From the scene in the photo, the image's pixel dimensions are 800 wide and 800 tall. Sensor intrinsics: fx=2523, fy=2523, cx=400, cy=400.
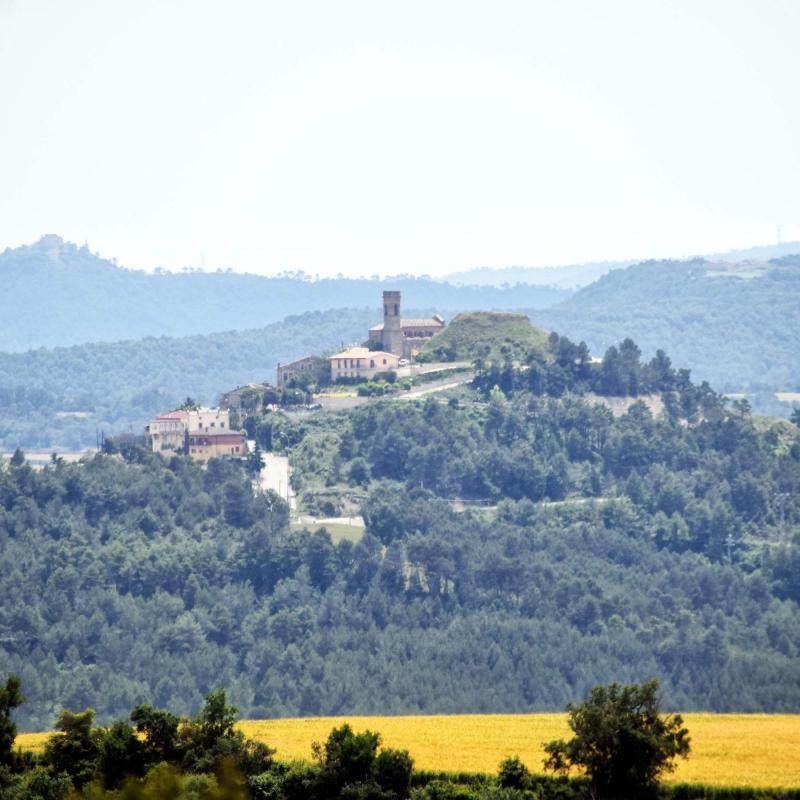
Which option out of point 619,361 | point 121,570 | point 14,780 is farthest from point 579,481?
point 14,780

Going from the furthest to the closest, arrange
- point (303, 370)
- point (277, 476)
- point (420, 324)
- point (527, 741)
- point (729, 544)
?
point (420, 324)
point (303, 370)
point (277, 476)
point (729, 544)
point (527, 741)

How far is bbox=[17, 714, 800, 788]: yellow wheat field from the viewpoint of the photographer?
196 ft

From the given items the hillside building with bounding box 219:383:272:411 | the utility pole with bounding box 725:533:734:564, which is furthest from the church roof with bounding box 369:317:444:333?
the utility pole with bounding box 725:533:734:564

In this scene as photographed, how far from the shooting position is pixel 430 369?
176 m

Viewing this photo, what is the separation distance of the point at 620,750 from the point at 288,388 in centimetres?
11387

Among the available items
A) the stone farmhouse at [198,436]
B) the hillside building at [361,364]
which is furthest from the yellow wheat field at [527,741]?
the hillside building at [361,364]

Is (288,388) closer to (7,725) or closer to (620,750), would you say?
(7,725)

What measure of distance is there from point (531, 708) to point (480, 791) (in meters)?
68.4

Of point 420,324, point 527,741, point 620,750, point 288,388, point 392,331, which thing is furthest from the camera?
point 420,324

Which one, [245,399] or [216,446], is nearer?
[216,446]

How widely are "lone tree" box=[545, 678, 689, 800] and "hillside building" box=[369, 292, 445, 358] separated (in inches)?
4645

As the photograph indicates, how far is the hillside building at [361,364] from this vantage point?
566ft

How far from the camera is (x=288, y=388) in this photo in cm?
16988

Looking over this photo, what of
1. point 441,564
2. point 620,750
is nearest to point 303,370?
point 441,564
